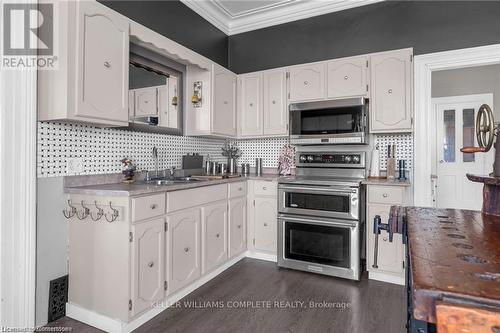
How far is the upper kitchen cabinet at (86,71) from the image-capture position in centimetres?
168

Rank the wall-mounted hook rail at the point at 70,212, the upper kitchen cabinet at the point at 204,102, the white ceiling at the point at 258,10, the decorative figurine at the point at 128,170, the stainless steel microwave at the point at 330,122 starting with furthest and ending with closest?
the white ceiling at the point at 258,10
the upper kitchen cabinet at the point at 204,102
the stainless steel microwave at the point at 330,122
the decorative figurine at the point at 128,170
the wall-mounted hook rail at the point at 70,212

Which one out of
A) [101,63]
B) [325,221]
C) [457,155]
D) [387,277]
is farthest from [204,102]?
[457,155]

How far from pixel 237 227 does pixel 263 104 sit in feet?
4.90

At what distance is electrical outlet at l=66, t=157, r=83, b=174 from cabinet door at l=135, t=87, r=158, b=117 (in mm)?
646

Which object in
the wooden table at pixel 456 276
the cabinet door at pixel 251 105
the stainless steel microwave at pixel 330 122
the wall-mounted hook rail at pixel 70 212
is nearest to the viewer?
the wooden table at pixel 456 276

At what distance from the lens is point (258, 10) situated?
3412 millimetres

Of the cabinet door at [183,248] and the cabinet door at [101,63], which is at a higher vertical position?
the cabinet door at [101,63]

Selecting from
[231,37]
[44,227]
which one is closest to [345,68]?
[231,37]

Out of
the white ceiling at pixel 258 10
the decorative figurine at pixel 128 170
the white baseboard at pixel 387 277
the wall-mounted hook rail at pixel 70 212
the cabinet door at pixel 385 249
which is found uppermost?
the white ceiling at pixel 258 10

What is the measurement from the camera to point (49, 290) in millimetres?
1852

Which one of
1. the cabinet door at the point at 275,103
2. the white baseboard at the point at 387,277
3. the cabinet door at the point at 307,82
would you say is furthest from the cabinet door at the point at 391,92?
the white baseboard at the point at 387,277

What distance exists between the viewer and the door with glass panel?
181 inches

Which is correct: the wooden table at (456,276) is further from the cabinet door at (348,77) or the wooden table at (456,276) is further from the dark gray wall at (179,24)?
the dark gray wall at (179,24)

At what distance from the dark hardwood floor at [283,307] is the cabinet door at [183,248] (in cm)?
18
